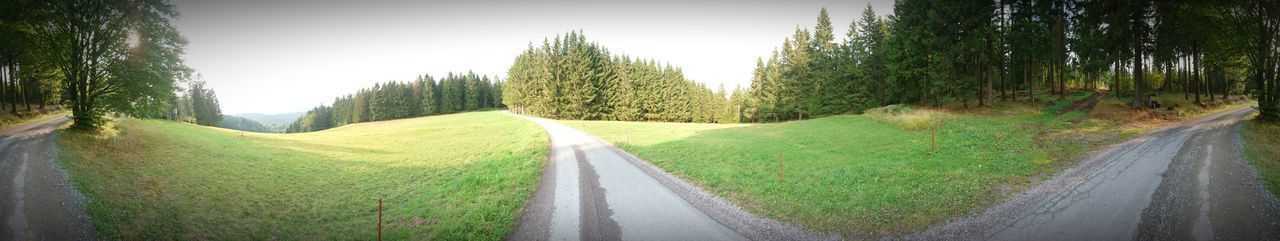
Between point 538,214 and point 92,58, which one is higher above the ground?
point 92,58

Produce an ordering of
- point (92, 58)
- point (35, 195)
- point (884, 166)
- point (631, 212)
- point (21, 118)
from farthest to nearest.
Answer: point (884, 166) < point (631, 212) < point (92, 58) < point (21, 118) < point (35, 195)

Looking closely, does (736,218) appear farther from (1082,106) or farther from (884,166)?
(1082,106)

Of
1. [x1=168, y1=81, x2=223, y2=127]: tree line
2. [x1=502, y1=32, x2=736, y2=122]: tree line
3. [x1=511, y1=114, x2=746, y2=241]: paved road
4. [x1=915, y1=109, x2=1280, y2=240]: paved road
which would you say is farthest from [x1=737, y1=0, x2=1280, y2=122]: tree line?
[x1=168, y1=81, x2=223, y2=127]: tree line

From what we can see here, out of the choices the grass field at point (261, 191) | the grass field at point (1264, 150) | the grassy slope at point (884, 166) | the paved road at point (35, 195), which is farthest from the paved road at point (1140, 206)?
the paved road at point (35, 195)

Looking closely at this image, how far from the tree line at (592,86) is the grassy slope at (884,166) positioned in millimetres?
29442

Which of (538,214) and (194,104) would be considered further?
(194,104)

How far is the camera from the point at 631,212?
833 centimetres

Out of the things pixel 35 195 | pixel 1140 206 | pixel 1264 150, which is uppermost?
pixel 35 195

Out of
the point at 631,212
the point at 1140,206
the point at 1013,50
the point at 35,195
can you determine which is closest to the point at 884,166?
the point at 1140,206

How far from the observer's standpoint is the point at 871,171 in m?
10.7

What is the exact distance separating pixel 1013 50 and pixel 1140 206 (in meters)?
30.4

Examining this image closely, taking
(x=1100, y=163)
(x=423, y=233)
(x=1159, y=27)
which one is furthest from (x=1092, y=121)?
(x=423, y=233)

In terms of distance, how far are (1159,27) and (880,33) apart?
18068 mm

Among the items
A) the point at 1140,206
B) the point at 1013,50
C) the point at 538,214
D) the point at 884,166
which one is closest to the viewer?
the point at 1140,206
